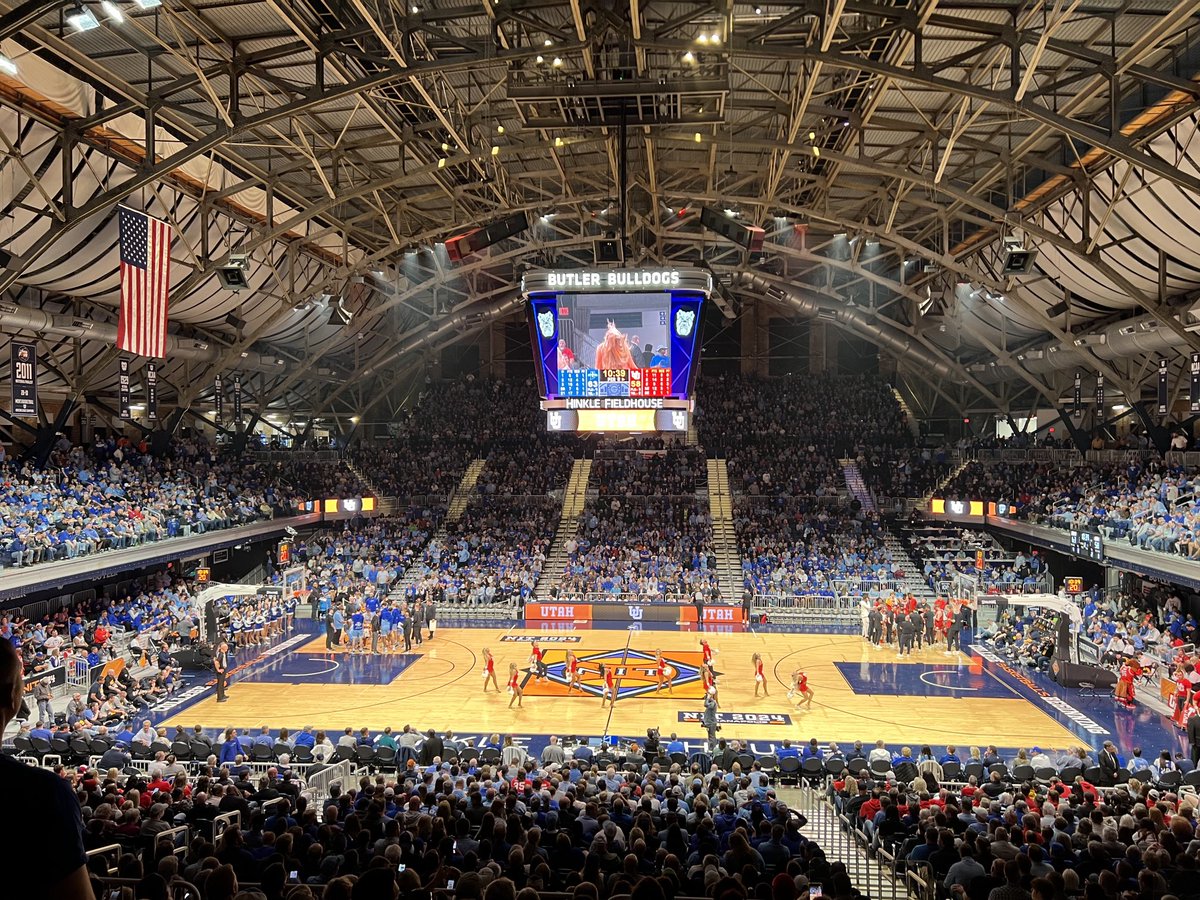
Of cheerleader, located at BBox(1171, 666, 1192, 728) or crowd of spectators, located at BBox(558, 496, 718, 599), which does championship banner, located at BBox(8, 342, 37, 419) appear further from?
cheerleader, located at BBox(1171, 666, 1192, 728)

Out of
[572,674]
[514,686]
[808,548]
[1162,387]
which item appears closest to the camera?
[514,686]

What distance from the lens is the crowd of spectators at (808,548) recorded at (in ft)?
117

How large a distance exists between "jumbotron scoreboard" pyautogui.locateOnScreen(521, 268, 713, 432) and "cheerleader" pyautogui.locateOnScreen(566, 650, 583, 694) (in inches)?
291

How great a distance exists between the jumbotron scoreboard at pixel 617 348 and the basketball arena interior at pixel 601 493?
11 centimetres

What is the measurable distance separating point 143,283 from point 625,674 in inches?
641

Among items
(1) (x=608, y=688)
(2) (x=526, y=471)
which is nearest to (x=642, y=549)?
(2) (x=526, y=471)

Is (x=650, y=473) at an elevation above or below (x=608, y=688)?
above

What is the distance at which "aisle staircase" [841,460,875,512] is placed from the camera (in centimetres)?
4428

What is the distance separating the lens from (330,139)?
26453 millimetres

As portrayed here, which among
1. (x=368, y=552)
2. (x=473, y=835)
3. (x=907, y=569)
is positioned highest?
(x=368, y=552)

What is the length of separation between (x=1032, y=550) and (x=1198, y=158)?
73.9 feet

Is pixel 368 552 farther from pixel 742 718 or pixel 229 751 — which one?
pixel 229 751

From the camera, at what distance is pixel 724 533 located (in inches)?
1624

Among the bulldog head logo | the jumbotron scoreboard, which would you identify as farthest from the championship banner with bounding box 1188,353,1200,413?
the bulldog head logo
